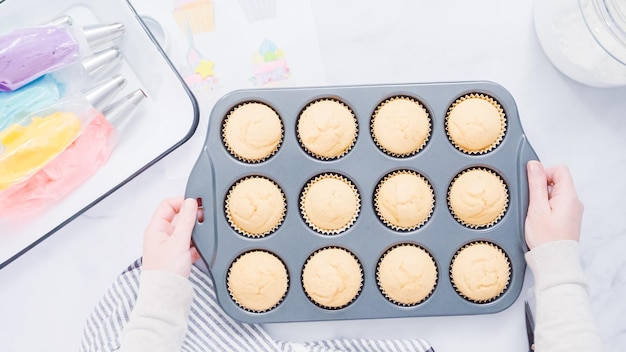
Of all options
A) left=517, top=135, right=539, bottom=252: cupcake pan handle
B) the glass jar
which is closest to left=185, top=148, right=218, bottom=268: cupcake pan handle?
left=517, top=135, right=539, bottom=252: cupcake pan handle

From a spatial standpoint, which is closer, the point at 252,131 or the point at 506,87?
the point at 252,131

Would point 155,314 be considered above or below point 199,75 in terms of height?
below

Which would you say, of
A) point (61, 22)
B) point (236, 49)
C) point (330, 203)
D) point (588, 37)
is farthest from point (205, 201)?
point (588, 37)

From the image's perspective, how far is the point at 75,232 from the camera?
1.03 meters

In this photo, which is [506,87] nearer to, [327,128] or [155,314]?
[327,128]

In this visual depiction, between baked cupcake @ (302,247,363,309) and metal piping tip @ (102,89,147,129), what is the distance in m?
0.40

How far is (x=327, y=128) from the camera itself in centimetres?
87

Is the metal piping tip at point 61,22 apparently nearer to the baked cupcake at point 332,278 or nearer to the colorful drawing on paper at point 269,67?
the colorful drawing on paper at point 269,67

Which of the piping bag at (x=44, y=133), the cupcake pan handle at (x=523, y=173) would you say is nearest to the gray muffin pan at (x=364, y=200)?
the cupcake pan handle at (x=523, y=173)

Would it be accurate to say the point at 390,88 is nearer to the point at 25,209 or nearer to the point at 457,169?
the point at 457,169

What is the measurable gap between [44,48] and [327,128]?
0.49 metres

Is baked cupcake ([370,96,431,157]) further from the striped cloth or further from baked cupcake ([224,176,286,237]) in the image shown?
the striped cloth

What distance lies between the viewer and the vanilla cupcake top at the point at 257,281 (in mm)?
871

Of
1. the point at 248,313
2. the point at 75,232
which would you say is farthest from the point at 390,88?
the point at 75,232
